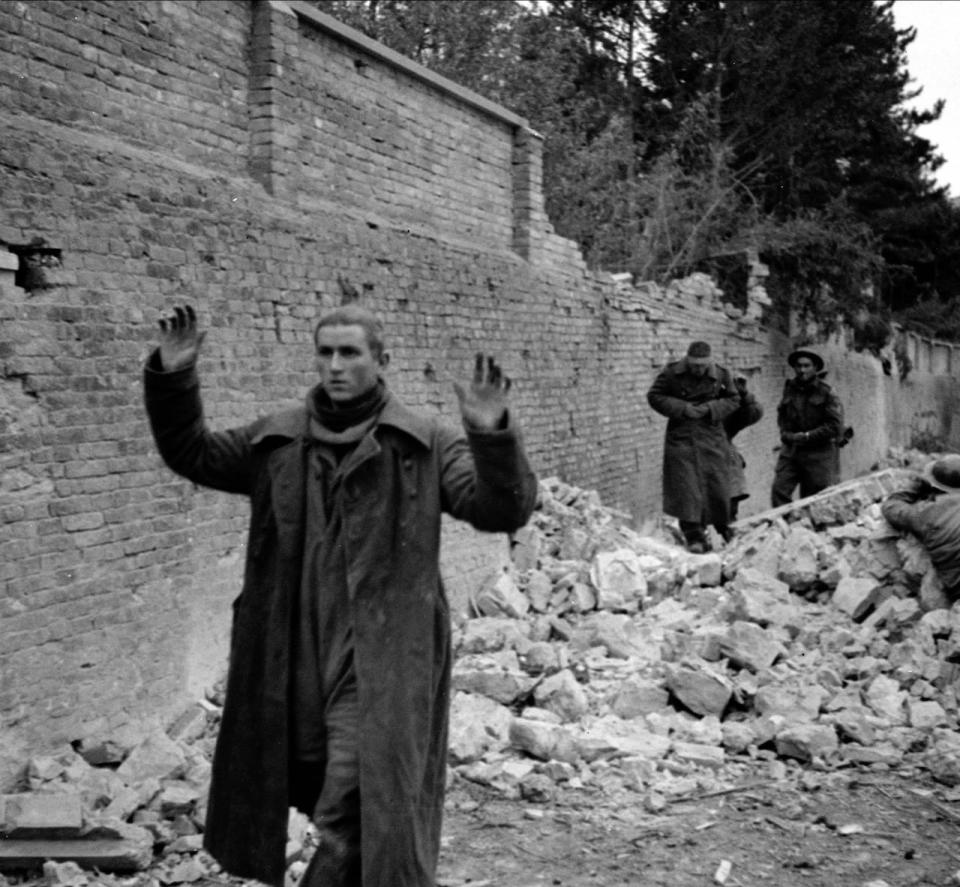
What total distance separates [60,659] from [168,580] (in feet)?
2.65

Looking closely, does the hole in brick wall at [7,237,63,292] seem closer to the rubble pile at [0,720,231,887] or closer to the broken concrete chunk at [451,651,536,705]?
the rubble pile at [0,720,231,887]

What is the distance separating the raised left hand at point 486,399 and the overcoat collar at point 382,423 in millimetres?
299

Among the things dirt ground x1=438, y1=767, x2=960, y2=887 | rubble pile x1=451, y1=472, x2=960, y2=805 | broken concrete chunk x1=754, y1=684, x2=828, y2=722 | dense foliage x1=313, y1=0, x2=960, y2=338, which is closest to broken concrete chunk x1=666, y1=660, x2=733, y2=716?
rubble pile x1=451, y1=472, x2=960, y2=805

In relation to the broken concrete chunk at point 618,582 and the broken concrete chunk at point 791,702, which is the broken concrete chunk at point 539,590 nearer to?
the broken concrete chunk at point 618,582

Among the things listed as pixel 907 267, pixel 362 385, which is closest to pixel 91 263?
pixel 362 385

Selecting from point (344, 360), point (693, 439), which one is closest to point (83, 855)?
point (344, 360)

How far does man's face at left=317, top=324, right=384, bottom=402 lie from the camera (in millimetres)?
3076

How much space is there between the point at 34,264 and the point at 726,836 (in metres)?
3.80

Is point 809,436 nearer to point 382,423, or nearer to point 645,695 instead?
point 645,695

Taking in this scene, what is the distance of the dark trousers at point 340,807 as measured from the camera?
2984 millimetres

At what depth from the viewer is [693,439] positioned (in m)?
9.90

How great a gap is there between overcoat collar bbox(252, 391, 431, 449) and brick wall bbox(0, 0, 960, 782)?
88.6 inches

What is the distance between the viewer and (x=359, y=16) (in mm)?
21500

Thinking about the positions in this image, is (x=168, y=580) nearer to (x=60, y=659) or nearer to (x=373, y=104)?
(x=60, y=659)
